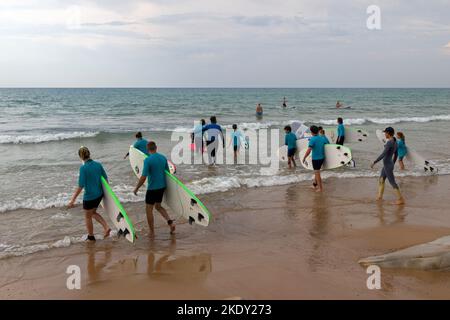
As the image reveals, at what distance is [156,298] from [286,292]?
151 cm

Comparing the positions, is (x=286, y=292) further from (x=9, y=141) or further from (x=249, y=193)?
(x=9, y=141)

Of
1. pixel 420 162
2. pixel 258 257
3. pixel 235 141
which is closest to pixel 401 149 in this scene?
pixel 420 162

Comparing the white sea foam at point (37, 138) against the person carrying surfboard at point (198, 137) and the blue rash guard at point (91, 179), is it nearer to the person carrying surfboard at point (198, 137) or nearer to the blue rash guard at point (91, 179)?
the person carrying surfboard at point (198, 137)

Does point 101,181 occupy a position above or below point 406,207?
above

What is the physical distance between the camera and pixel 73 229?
7359mm

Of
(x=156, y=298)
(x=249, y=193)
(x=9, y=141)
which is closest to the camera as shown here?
(x=156, y=298)

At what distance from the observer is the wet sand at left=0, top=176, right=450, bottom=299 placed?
15.7ft

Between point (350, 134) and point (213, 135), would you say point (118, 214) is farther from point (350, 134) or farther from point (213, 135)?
point (350, 134)

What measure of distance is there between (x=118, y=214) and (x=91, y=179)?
0.70 meters

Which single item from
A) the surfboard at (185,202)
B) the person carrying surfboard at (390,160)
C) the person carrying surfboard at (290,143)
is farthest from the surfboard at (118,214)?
the person carrying surfboard at (290,143)

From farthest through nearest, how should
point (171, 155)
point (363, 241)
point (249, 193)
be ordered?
point (171, 155) < point (249, 193) < point (363, 241)

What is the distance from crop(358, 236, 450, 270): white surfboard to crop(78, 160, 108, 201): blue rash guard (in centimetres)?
410

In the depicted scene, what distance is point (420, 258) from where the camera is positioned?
5125 millimetres

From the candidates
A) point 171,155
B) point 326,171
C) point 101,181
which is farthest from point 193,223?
point 171,155
